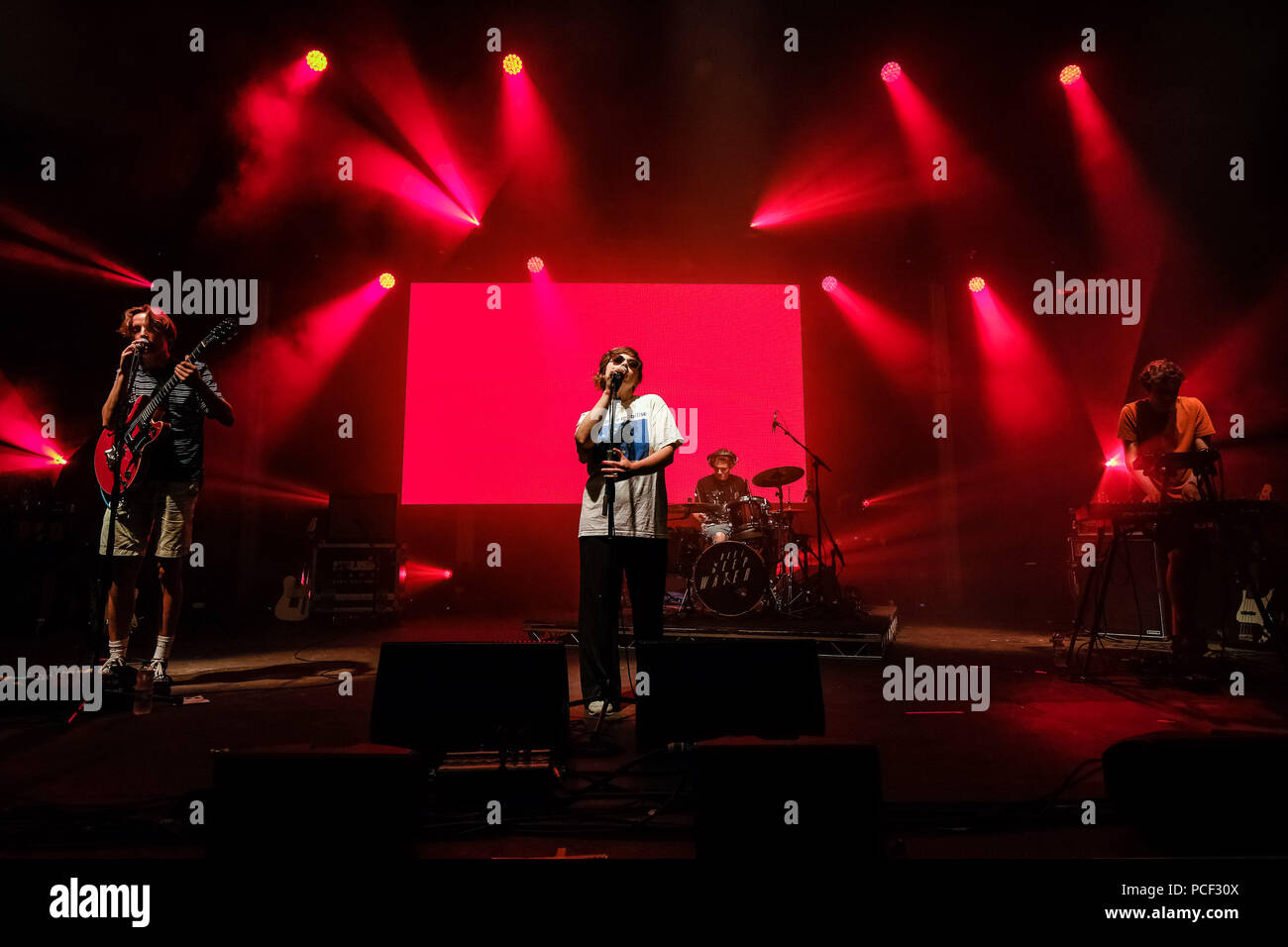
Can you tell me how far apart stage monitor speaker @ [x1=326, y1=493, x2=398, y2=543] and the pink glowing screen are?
1.71 feet

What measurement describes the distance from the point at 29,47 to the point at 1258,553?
9.73m

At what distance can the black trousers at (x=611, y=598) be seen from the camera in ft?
9.89

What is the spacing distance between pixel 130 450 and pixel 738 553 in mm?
4092

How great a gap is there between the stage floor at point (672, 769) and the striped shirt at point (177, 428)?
1.11m

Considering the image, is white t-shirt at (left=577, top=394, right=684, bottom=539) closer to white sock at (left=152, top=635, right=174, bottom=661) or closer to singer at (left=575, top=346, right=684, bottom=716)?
singer at (left=575, top=346, right=684, bottom=716)

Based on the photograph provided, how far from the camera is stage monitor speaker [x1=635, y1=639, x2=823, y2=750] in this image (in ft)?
6.74

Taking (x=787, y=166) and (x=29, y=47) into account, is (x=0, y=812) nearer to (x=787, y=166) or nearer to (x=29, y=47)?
(x=29, y=47)

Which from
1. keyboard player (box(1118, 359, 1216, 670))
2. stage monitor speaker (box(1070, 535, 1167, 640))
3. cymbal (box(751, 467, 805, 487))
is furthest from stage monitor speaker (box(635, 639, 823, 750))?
stage monitor speaker (box(1070, 535, 1167, 640))

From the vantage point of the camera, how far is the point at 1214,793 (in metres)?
1.63

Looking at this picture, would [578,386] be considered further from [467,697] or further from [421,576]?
[467,697]

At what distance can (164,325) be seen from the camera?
142 inches

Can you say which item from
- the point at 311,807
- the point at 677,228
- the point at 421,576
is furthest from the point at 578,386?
the point at 311,807

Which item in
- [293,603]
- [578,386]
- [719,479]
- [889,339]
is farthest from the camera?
[889,339]

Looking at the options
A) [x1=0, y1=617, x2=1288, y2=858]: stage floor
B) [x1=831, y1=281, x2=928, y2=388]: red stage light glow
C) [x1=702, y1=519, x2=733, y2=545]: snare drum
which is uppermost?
[x1=831, y1=281, x2=928, y2=388]: red stage light glow
